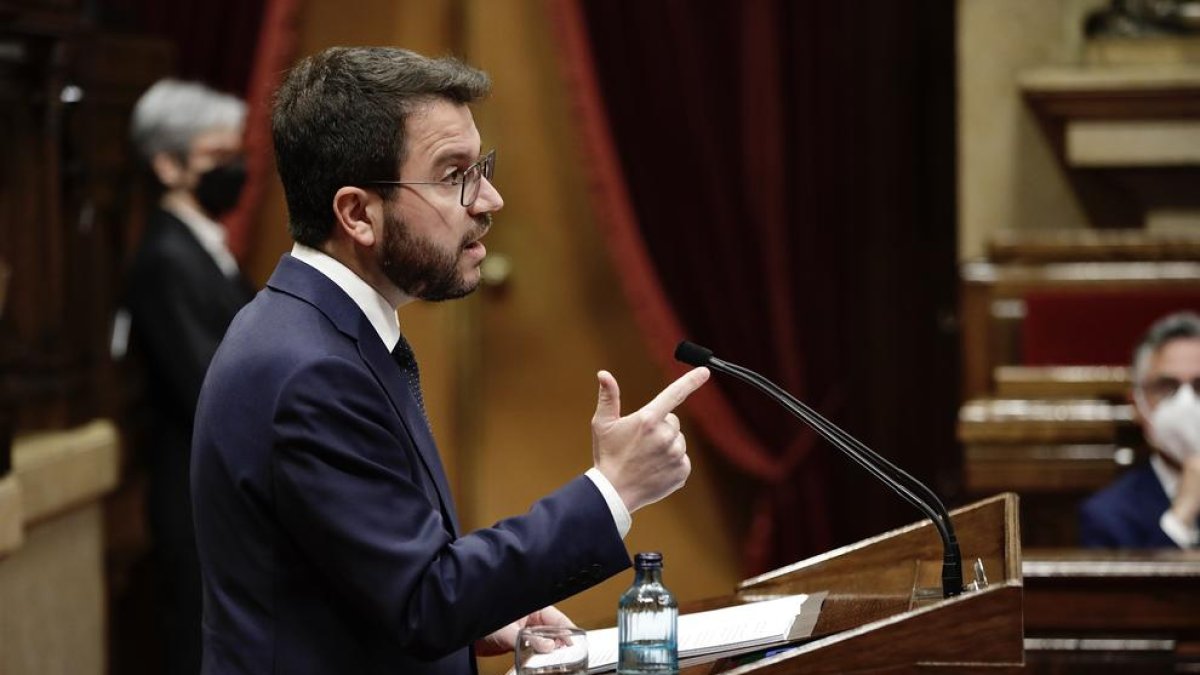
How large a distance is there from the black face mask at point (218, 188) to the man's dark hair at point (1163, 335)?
2305 mm

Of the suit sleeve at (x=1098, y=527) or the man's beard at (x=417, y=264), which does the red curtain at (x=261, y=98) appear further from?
the man's beard at (x=417, y=264)

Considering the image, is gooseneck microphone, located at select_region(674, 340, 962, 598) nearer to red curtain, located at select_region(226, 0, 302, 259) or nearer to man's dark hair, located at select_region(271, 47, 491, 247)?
man's dark hair, located at select_region(271, 47, 491, 247)

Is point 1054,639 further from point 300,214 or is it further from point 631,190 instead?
point 631,190

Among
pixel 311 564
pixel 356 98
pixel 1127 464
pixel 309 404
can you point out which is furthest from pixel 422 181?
pixel 1127 464

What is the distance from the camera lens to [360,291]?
189 centimetres

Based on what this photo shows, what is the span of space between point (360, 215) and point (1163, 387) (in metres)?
2.61

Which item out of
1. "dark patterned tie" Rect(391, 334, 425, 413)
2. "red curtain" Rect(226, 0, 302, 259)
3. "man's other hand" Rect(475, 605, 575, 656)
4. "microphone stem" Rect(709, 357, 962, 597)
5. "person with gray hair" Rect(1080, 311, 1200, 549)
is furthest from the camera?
"red curtain" Rect(226, 0, 302, 259)

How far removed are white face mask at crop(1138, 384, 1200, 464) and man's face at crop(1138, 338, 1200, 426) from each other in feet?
0.16

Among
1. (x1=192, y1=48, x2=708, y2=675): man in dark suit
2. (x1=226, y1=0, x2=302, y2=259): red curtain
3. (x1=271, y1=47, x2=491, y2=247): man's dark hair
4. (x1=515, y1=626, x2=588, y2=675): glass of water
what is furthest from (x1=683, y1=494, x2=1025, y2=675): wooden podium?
(x1=226, y1=0, x2=302, y2=259): red curtain

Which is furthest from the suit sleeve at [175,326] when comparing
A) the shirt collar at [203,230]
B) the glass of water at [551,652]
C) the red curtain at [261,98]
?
the glass of water at [551,652]

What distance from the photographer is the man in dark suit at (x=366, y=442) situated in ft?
5.54

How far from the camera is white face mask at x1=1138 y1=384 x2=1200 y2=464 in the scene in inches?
147

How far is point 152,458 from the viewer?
4.02 meters

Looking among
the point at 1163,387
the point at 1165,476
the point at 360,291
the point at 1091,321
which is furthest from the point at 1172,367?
the point at 360,291
